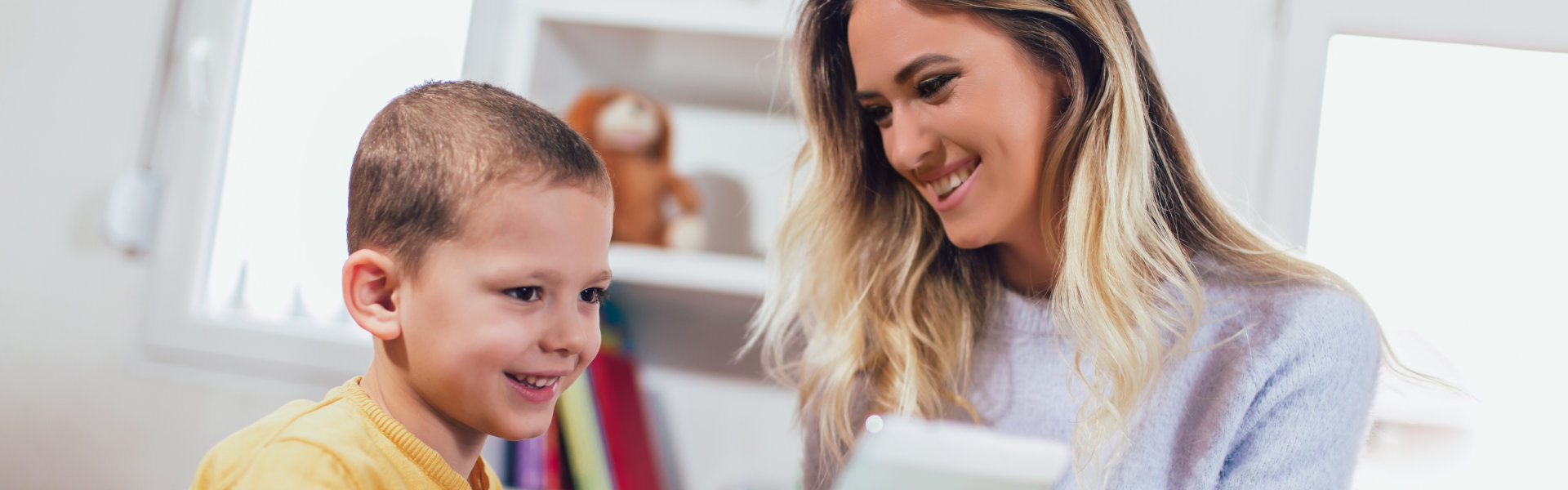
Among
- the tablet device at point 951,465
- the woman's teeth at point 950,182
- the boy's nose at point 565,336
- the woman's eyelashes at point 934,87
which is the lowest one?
the tablet device at point 951,465

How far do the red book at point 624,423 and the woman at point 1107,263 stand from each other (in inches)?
13.7

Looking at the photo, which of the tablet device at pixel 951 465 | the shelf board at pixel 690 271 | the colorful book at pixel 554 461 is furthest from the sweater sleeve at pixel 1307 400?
the colorful book at pixel 554 461

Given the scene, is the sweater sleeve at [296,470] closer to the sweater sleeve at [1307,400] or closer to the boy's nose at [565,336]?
the boy's nose at [565,336]

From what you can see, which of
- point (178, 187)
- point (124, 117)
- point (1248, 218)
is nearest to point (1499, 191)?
point (1248, 218)

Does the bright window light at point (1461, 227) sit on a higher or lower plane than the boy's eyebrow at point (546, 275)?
higher

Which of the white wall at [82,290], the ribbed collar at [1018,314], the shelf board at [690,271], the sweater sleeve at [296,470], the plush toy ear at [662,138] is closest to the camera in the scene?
the sweater sleeve at [296,470]

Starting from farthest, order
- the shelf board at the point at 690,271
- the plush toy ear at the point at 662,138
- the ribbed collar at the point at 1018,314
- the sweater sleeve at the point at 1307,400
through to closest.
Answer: the plush toy ear at the point at 662,138
the shelf board at the point at 690,271
the ribbed collar at the point at 1018,314
the sweater sleeve at the point at 1307,400

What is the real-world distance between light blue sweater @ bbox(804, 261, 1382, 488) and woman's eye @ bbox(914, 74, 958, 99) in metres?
0.28

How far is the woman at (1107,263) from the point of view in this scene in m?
0.77

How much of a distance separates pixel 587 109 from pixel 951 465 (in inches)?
29.1

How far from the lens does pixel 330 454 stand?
0.48m

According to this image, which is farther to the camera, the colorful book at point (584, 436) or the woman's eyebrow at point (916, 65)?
the colorful book at point (584, 436)

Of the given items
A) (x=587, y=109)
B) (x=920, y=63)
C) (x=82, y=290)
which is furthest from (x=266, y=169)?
(x=920, y=63)

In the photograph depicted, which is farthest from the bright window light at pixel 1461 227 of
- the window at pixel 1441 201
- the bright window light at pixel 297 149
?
the bright window light at pixel 297 149
